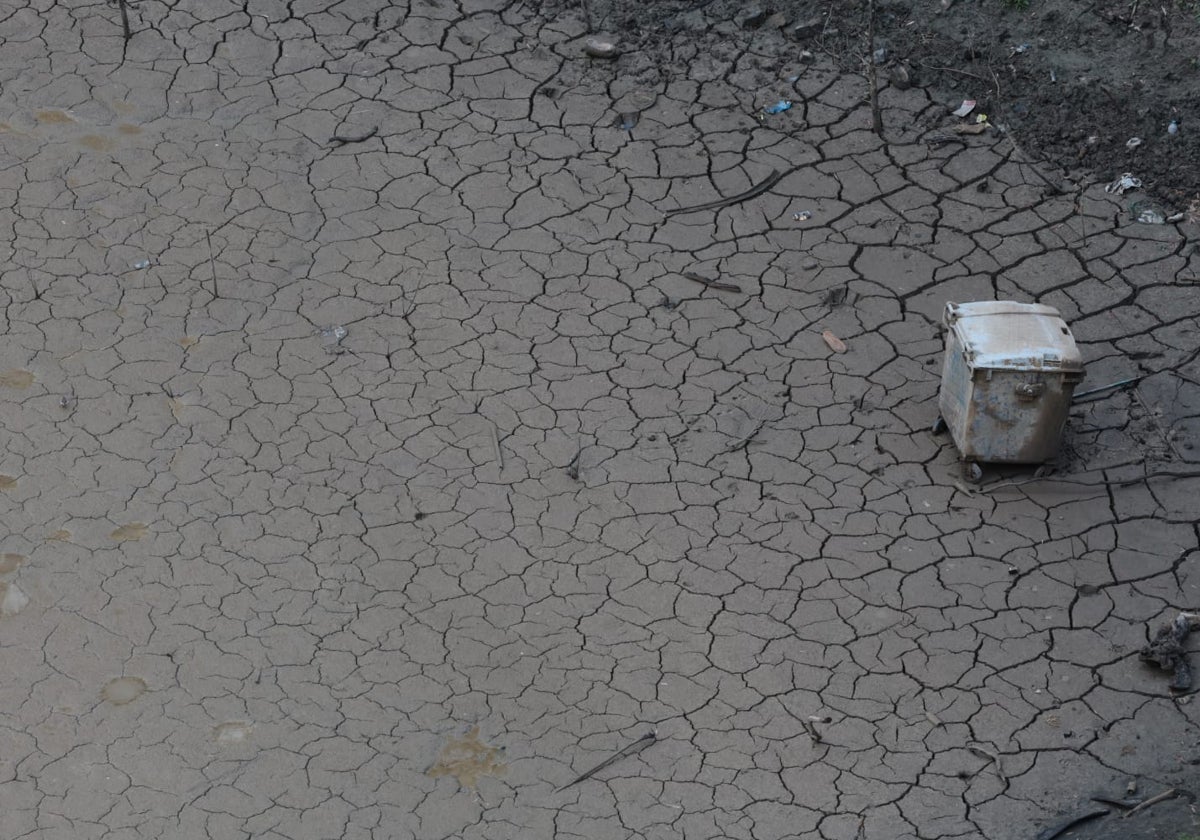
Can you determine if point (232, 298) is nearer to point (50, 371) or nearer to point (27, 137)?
point (50, 371)

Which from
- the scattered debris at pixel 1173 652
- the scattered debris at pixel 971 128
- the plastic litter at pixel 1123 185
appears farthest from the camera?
the scattered debris at pixel 971 128

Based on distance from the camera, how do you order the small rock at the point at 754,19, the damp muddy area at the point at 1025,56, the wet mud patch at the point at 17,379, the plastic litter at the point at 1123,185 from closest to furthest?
the wet mud patch at the point at 17,379 → the plastic litter at the point at 1123,185 → the damp muddy area at the point at 1025,56 → the small rock at the point at 754,19

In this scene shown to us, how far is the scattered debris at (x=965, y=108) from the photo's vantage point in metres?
7.58

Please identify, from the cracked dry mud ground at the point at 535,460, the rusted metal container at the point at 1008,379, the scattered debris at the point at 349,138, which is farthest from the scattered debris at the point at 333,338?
the rusted metal container at the point at 1008,379

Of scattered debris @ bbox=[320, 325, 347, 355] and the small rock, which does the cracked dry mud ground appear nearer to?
scattered debris @ bbox=[320, 325, 347, 355]

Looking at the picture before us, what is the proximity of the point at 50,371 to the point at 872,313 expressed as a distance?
3.61 m

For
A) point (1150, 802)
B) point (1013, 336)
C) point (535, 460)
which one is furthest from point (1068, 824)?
point (535, 460)

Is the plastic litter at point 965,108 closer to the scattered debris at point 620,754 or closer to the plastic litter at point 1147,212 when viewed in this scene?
the plastic litter at point 1147,212

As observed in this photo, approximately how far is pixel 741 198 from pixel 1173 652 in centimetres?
313

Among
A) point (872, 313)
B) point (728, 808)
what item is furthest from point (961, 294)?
point (728, 808)

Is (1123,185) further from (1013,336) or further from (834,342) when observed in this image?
(1013,336)

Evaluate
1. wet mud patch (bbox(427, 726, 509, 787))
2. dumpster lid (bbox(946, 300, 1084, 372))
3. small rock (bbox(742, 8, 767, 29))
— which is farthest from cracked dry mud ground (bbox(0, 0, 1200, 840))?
dumpster lid (bbox(946, 300, 1084, 372))

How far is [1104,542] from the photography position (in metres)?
5.50

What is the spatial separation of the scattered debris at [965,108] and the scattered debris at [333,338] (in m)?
3.40
